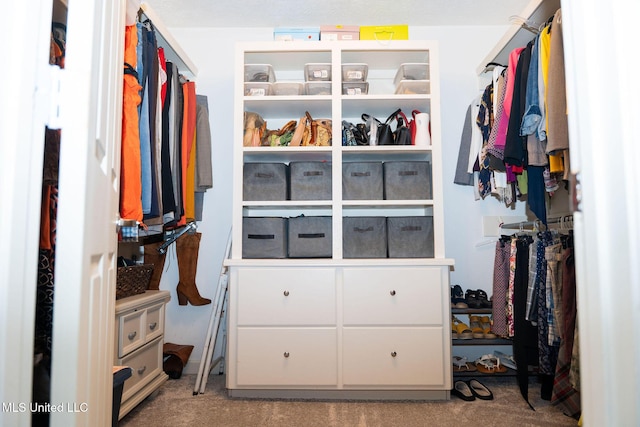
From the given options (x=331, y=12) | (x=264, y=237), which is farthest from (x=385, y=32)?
(x=264, y=237)

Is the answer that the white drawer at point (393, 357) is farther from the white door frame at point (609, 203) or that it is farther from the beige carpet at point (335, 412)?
the white door frame at point (609, 203)

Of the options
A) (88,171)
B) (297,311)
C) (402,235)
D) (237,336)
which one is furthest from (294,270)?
(88,171)

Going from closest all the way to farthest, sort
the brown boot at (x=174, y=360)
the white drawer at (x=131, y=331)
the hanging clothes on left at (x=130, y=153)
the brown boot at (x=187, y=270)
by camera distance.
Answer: the hanging clothes on left at (x=130, y=153) → the white drawer at (x=131, y=331) → the brown boot at (x=174, y=360) → the brown boot at (x=187, y=270)

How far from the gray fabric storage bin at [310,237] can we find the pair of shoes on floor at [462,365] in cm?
102

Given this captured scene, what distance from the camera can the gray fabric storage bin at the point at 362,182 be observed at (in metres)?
2.42

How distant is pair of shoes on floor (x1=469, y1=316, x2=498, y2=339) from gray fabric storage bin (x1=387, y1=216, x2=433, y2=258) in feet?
2.01

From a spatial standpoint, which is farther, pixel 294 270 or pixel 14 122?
pixel 294 270

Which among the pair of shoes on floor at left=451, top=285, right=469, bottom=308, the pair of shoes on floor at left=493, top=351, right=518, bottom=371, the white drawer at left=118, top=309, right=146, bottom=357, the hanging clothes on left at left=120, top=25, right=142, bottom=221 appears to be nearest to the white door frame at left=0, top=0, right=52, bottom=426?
the hanging clothes on left at left=120, top=25, right=142, bottom=221

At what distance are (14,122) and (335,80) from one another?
200 cm

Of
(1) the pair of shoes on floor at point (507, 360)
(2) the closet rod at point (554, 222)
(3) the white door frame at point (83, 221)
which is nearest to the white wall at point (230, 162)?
(2) the closet rod at point (554, 222)

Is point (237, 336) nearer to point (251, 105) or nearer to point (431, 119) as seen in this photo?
point (251, 105)

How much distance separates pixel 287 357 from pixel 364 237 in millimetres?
801

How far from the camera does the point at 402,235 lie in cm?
236

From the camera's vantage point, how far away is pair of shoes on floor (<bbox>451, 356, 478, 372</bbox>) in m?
2.43
